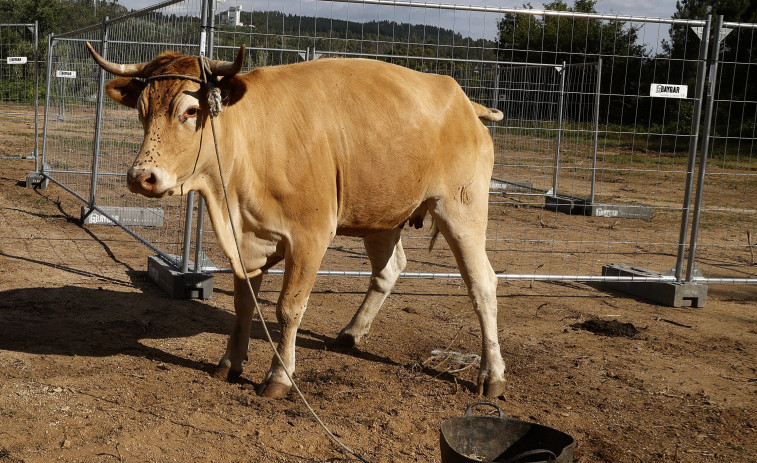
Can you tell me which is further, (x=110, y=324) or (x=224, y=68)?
(x=110, y=324)

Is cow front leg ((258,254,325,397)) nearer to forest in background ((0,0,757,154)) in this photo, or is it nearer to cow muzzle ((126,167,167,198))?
cow muzzle ((126,167,167,198))

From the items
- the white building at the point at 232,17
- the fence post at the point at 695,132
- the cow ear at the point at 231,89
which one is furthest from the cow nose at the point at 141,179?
the fence post at the point at 695,132

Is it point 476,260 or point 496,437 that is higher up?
point 476,260

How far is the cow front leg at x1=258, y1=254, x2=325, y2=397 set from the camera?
5.36 m

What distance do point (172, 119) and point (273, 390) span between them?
6.39 ft

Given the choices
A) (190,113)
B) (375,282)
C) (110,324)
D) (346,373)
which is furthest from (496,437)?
(110,324)

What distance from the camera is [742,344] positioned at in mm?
7621

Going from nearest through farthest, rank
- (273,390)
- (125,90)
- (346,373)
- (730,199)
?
(125,90) → (273,390) → (346,373) → (730,199)

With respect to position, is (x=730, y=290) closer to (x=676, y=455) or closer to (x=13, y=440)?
(x=676, y=455)

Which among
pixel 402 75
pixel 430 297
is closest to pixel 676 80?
pixel 430 297

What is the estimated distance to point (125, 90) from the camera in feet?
16.9

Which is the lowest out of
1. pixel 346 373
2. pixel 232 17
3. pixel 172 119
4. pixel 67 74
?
pixel 346 373

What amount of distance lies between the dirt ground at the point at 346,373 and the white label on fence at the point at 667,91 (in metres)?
2.35

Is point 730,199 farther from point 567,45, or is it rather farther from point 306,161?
point 306,161
